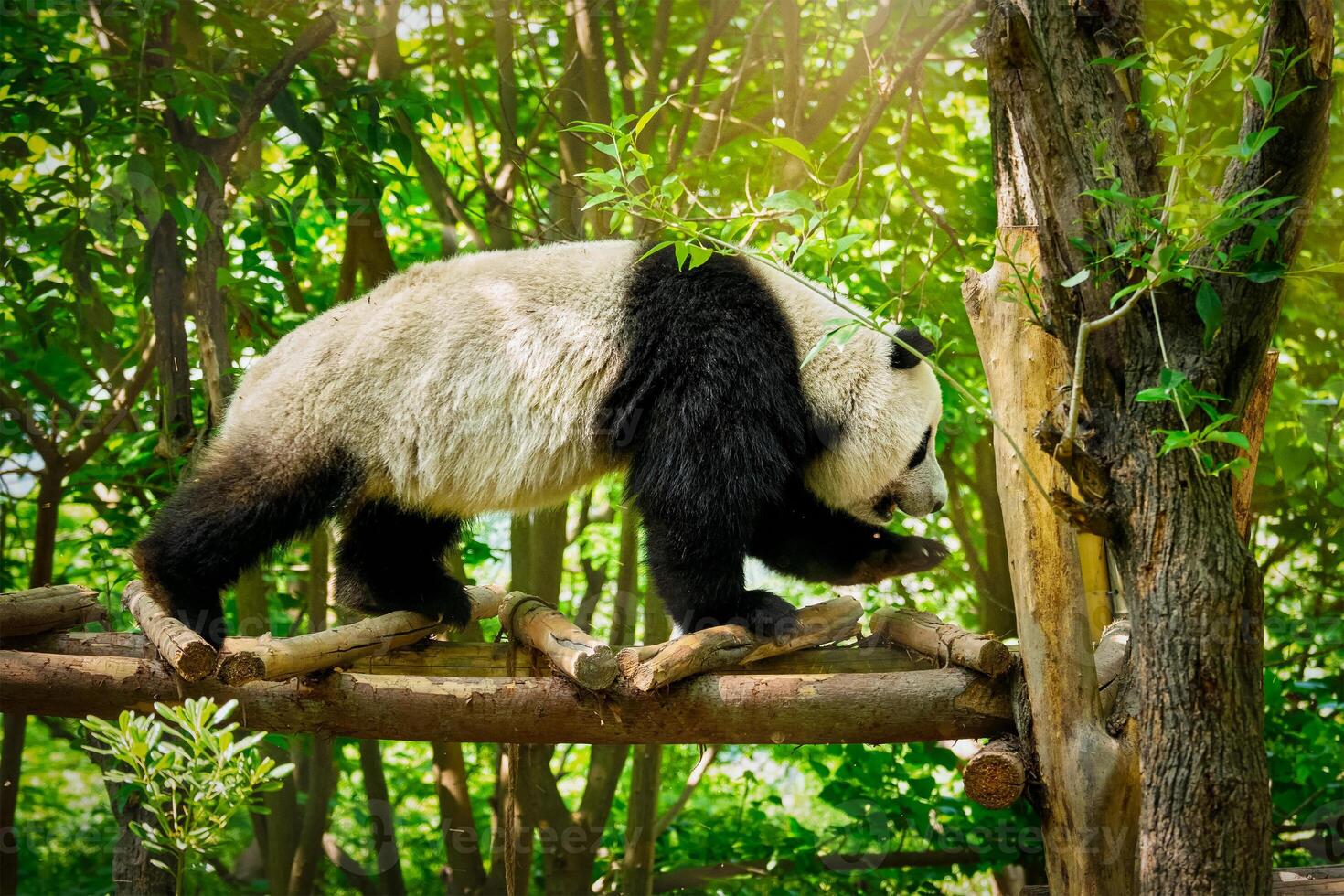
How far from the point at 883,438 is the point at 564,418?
3.76ft

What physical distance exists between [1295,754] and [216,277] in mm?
5170

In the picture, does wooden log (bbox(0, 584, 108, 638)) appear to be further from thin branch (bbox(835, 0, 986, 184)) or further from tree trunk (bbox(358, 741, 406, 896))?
thin branch (bbox(835, 0, 986, 184))

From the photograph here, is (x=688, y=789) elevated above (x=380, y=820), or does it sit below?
above

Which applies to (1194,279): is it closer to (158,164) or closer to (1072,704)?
(1072,704)

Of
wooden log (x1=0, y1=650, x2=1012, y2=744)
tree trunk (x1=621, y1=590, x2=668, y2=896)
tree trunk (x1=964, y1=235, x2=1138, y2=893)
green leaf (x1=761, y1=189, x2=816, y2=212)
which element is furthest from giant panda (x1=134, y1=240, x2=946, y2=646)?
tree trunk (x1=621, y1=590, x2=668, y2=896)

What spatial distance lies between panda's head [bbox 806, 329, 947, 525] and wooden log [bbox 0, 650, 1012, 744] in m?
0.92

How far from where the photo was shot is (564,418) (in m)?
3.90

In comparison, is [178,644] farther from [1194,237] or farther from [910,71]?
[910,71]

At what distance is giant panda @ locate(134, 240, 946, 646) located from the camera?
3717 mm

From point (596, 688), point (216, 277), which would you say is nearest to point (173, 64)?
point (216, 277)

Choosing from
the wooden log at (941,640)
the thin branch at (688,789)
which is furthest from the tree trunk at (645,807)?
the wooden log at (941,640)

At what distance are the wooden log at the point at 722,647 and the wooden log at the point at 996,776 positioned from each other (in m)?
0.68

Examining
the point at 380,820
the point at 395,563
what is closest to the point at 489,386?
the point at 395,563

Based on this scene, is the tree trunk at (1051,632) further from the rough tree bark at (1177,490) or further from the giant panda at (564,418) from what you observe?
the giant panda at (564,418)
